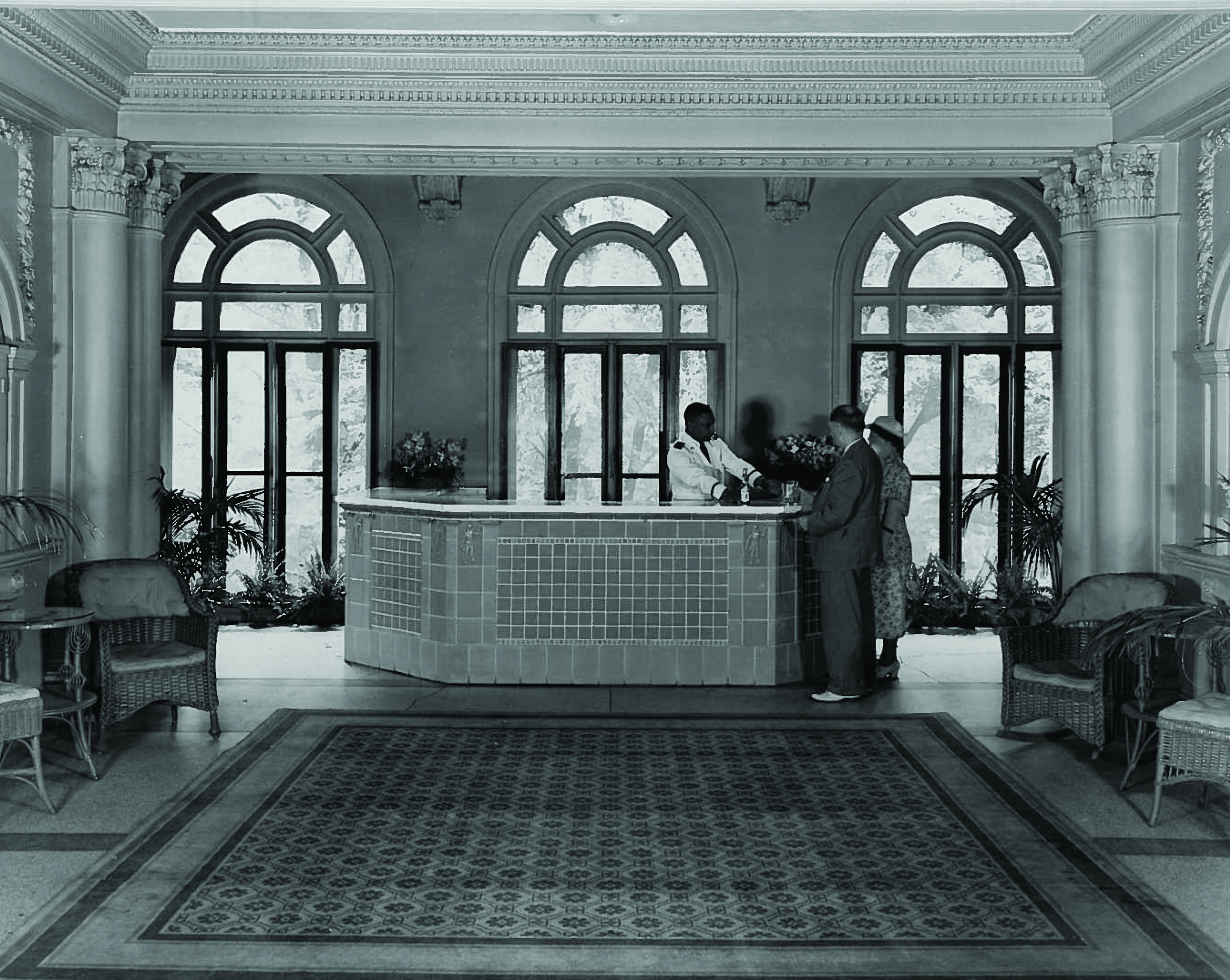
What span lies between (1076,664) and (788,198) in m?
5.92

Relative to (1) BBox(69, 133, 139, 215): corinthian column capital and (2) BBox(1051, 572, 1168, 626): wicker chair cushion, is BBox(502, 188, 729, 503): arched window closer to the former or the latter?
(1) BBox(69, 133, 139, 215): corinthian column capital

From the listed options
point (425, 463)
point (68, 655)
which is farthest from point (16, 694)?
point (425, 463)

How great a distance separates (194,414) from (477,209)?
2.99 metres

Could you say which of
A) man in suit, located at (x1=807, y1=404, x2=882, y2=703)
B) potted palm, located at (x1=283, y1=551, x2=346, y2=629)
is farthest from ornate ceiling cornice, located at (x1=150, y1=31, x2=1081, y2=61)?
potted palm, located at (x1=283, y1=551, x2=346, y2=629)

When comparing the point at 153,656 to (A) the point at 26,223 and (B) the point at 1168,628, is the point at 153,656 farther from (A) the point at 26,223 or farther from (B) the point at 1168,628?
(B) the point at 1168,628

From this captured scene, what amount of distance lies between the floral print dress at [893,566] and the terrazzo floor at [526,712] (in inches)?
16.3

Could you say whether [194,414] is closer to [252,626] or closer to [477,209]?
[252,626]

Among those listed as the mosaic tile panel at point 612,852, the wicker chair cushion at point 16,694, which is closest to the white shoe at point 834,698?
the mosaic tile panel at point 612,852

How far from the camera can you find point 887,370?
1205 cm

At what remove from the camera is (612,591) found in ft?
28.2

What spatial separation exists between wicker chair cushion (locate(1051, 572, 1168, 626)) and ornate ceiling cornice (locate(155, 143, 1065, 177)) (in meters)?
2.66

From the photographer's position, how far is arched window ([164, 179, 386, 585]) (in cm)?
1195

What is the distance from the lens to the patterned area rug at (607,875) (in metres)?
4.18

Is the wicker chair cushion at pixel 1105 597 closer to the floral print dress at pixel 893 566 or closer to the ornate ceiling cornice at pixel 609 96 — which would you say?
the floral print dress at pixel 893 566
